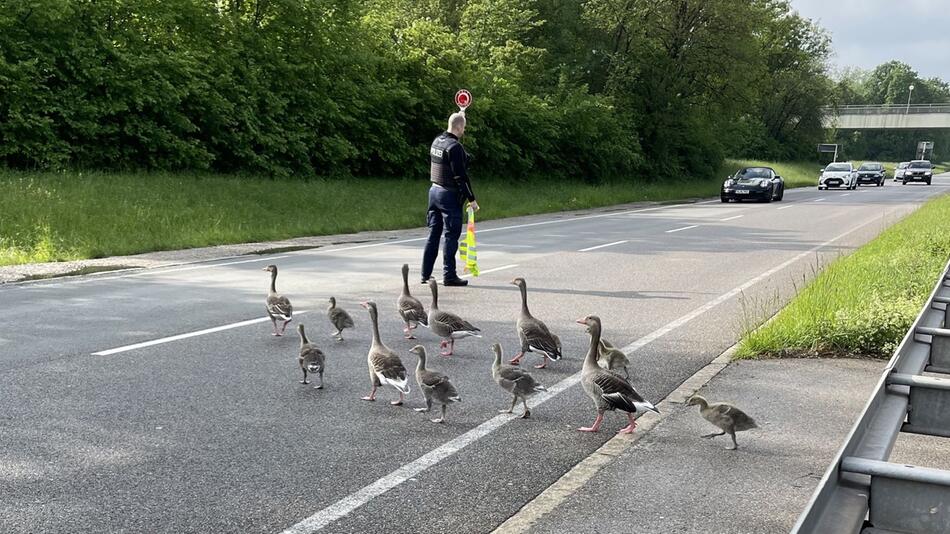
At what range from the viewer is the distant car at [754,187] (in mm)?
36250

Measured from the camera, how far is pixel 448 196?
38.8ft

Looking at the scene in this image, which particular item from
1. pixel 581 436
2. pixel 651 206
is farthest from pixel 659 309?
pixel 651 206

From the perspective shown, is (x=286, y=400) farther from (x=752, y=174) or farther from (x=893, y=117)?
(x=893, y=117)

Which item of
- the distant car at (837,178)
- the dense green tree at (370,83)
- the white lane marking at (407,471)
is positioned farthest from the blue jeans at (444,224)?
the distant car at (837,178)

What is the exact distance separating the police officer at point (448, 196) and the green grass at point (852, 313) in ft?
15.1

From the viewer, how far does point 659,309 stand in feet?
33.2

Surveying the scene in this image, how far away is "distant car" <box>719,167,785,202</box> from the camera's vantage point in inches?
1427

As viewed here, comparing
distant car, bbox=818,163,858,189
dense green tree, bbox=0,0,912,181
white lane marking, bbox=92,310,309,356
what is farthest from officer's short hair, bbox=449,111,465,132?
distant car, bbox=818,163,858,189

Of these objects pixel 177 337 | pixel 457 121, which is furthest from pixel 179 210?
pixel 177 337

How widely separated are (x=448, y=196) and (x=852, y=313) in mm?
5690

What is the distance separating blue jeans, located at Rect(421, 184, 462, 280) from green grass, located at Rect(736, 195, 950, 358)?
182 inches

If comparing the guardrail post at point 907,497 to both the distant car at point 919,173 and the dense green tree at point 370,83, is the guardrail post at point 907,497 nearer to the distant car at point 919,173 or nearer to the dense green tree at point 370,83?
the dense green tree at point 370,83

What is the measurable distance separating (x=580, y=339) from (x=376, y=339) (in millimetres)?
2786

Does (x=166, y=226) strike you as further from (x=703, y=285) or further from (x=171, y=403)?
(x=171, y=403)
